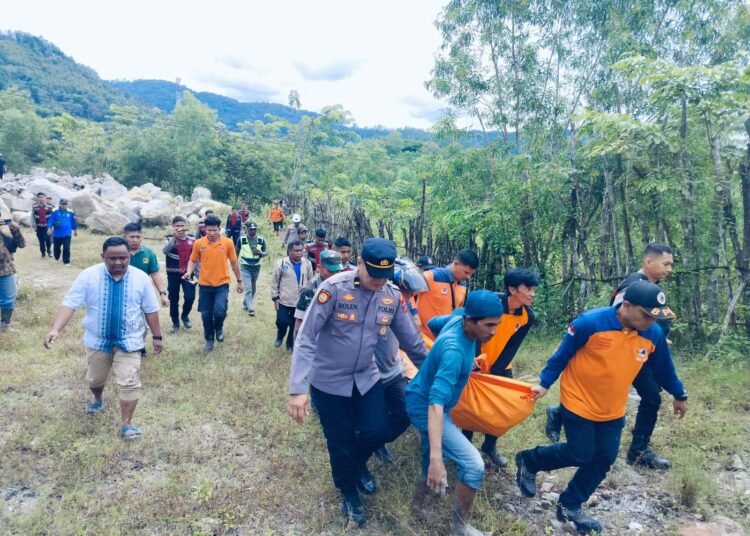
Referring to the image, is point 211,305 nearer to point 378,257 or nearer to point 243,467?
point 243,467

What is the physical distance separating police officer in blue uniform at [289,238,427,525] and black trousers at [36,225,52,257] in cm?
1108

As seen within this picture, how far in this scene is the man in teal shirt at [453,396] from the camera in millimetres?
2480

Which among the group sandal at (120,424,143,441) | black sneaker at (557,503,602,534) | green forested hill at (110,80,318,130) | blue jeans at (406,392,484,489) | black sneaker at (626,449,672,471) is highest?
green forested hill at (110,80,318,130)

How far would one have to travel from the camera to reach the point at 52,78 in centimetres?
8194

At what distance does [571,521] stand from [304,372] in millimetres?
2098

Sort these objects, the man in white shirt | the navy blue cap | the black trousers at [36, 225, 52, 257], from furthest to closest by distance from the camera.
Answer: the black trousers at [36, 225, 52, 257] → the man in white shirt → the navy blue cap

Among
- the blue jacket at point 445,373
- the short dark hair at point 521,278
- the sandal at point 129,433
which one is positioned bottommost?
the sandal at point 129,433

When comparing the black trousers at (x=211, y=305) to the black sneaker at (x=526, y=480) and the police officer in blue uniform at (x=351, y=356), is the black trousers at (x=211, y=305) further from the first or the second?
the black sneaker at (x=526, y=480)

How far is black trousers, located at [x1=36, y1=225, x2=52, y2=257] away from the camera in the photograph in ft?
36.1

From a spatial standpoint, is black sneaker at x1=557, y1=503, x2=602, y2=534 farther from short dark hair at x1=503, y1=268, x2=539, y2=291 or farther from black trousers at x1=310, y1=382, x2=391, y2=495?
short dark hair at x1=503, y1=268, x2=539, y2=291

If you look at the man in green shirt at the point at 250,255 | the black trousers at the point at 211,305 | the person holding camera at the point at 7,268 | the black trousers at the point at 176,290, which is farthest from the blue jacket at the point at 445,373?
the person holding camera at the point at 7,268

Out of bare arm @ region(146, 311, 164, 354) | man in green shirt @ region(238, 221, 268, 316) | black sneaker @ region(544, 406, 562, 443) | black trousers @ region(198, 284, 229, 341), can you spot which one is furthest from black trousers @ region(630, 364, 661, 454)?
man in green shirt @ region(238, 221, 268, 316)

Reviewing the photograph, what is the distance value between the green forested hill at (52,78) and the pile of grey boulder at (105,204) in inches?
2059

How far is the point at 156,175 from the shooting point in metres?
26.3
